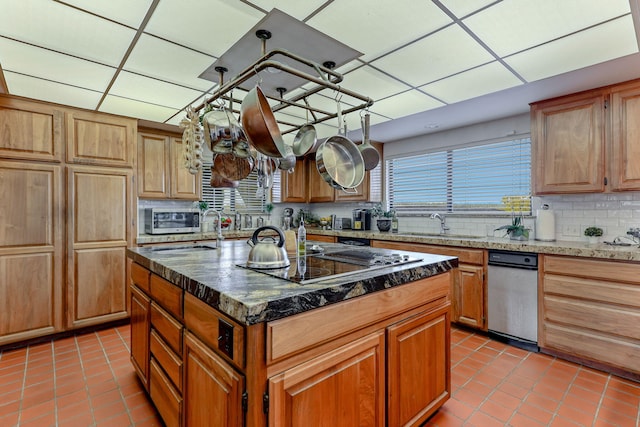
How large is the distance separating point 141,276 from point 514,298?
9.88 ft

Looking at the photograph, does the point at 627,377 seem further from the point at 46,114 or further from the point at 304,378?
the point at 46,114

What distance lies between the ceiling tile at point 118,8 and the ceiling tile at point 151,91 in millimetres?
776

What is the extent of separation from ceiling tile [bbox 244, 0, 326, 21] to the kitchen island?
133 cm

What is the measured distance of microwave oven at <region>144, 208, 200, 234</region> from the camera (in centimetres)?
380

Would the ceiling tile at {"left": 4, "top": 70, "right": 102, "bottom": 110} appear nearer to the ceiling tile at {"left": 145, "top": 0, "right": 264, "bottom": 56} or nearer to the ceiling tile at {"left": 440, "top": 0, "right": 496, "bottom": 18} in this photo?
the ceiling tile at {"left": 145, "top": 0, "right": 264, "bottom": 56}

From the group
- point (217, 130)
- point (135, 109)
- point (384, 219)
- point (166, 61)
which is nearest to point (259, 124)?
point (217, 130)

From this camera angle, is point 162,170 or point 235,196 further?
point 235,196

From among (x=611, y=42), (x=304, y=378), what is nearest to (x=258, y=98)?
(x=304, y=378)

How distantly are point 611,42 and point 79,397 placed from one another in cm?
405

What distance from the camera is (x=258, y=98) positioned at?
1523 millimetres

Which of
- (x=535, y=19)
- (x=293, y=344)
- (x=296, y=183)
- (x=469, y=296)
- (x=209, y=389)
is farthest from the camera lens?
(x=296, y=183)

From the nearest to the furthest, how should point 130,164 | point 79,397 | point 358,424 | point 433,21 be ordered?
point 358,424 < point 433,21 < point 79,397 < point 130,164

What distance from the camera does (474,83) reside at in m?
2.60

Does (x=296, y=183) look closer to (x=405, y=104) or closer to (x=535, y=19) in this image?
(x=405, y=104)
